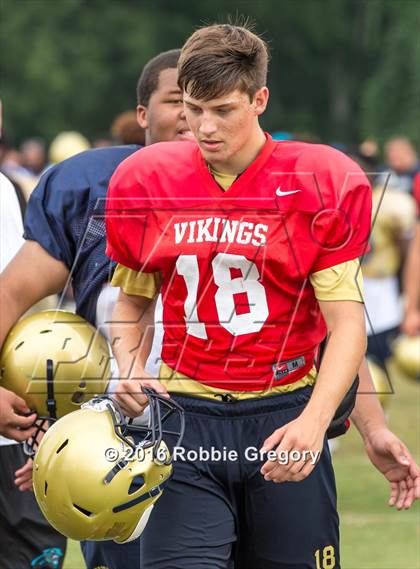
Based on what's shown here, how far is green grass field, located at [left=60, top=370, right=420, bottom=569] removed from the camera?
7.44 m

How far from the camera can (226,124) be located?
4.20 meters

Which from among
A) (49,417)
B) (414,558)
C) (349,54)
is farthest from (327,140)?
(49,417)

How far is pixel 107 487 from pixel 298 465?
0.55 metres

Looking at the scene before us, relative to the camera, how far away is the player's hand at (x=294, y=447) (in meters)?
3.90

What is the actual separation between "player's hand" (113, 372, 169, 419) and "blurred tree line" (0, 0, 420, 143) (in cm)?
3247

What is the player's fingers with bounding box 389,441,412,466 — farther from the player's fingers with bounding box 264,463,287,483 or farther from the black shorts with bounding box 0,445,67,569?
the black shorts with bounding box 0,445,67,569

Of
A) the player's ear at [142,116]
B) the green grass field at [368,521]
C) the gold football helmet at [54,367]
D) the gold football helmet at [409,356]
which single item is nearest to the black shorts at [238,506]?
the gold football helmet at [54,367]

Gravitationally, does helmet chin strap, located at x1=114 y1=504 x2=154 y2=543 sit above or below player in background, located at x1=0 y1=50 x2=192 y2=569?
below

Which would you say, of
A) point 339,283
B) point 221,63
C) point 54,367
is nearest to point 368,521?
point 54,367

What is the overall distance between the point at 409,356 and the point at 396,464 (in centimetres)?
763

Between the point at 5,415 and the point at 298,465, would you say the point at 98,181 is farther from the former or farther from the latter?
the point at 298,465

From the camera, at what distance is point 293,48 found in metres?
41.4

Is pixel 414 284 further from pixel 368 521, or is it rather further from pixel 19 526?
pixel 19 526

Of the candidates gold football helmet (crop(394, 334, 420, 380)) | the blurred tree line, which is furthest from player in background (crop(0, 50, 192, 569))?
the blurred tree line
